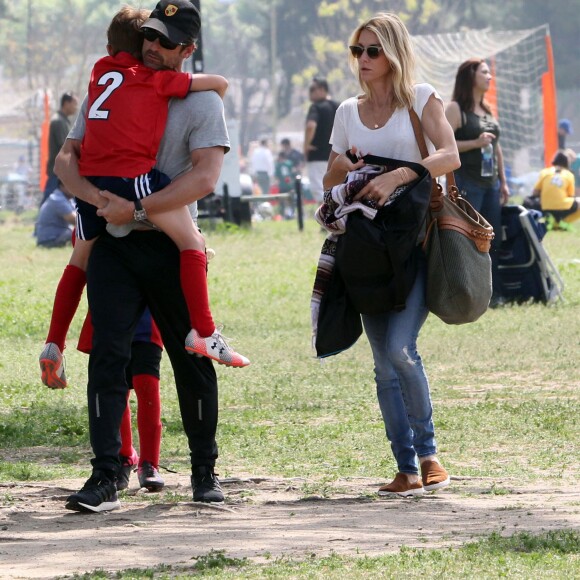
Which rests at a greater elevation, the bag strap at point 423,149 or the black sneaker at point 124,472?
the bag strap at point 423,149

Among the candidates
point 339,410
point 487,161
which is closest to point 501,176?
point 487,161

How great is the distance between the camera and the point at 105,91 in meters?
6.03

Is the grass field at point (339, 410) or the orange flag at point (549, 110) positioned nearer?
the grass field at point (339, 410)

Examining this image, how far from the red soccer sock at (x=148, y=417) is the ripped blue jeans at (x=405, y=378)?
95cm

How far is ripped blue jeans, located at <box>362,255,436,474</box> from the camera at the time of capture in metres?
6.30

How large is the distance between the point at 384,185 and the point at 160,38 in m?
1.03

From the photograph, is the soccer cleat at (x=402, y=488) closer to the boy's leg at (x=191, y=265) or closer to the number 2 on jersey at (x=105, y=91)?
the boy's leg at (x=191, y=265)

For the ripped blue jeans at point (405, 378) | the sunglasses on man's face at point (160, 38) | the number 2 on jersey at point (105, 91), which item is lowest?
the ripped blue jeans at point (405, 378)

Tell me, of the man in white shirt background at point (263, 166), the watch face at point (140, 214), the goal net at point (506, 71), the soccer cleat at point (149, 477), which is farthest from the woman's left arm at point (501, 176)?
the man in white shirt background at point (263, 166)

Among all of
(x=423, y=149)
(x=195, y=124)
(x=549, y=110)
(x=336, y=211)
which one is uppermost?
(x=549, y=110)

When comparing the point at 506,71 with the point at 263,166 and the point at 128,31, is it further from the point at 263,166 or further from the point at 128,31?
the point at 128,31

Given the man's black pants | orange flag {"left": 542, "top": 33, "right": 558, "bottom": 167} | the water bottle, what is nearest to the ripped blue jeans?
the man's black pants

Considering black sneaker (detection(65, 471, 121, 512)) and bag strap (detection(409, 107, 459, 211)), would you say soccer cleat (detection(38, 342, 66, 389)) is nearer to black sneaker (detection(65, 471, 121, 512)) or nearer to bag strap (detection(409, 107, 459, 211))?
black sneaker (detection(65, 471, 121, 512))

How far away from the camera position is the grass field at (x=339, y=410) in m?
5.14
